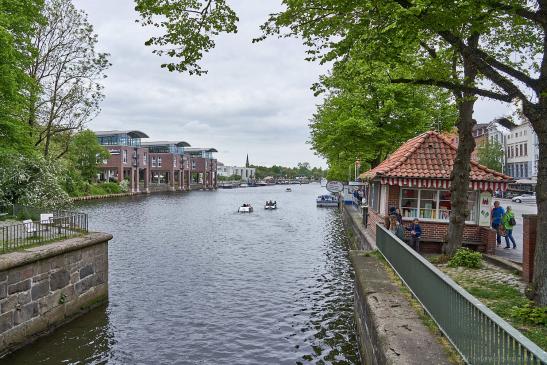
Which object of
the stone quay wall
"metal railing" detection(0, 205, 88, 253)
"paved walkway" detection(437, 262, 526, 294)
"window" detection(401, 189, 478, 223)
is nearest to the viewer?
the stone quay wall

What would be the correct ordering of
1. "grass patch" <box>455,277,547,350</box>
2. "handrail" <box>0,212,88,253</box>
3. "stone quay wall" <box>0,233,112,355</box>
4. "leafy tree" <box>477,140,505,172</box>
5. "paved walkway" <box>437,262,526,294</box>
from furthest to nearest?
"leafy tree" <box>477,140,505,172</box> < "handrail" <box>0,212,88,253</box> < "paved walkway" <box>437,262,526,294</box> < "stone quay wall" <box>0,233,112,355</box> < "grass patch" <box>455,277,547,350</box>

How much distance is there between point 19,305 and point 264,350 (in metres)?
5.68

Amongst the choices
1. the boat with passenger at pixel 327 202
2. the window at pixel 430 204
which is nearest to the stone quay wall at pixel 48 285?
the window at pixel 430 204

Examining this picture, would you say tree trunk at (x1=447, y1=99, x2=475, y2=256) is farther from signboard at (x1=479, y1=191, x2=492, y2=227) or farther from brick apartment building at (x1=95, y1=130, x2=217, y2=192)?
brick apartment building at (x1=95, y1=130, x2=217, y2=192)

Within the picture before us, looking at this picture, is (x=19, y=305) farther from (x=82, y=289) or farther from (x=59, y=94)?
(x=59, y=94)

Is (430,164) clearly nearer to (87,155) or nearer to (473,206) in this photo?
(473,206)

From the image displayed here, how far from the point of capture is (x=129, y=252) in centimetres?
2408

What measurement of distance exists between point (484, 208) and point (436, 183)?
213 cm

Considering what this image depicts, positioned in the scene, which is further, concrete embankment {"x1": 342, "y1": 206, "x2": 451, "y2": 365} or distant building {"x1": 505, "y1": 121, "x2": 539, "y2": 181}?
distant building {"x1": 505, "y1": 121, "x2": 539, "y2": 181}

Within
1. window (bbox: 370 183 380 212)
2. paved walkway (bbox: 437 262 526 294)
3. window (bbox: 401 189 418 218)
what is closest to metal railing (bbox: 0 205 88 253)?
paved walkway (bbox: 437 262 526 294)

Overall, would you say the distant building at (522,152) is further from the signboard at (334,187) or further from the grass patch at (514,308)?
the grass patch at (514,308)

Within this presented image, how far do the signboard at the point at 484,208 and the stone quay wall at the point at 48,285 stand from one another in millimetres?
13462

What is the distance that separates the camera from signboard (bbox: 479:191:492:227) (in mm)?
17297

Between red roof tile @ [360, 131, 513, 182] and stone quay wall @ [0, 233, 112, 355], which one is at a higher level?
red roof tile @ [360, 131, 513, 182]
